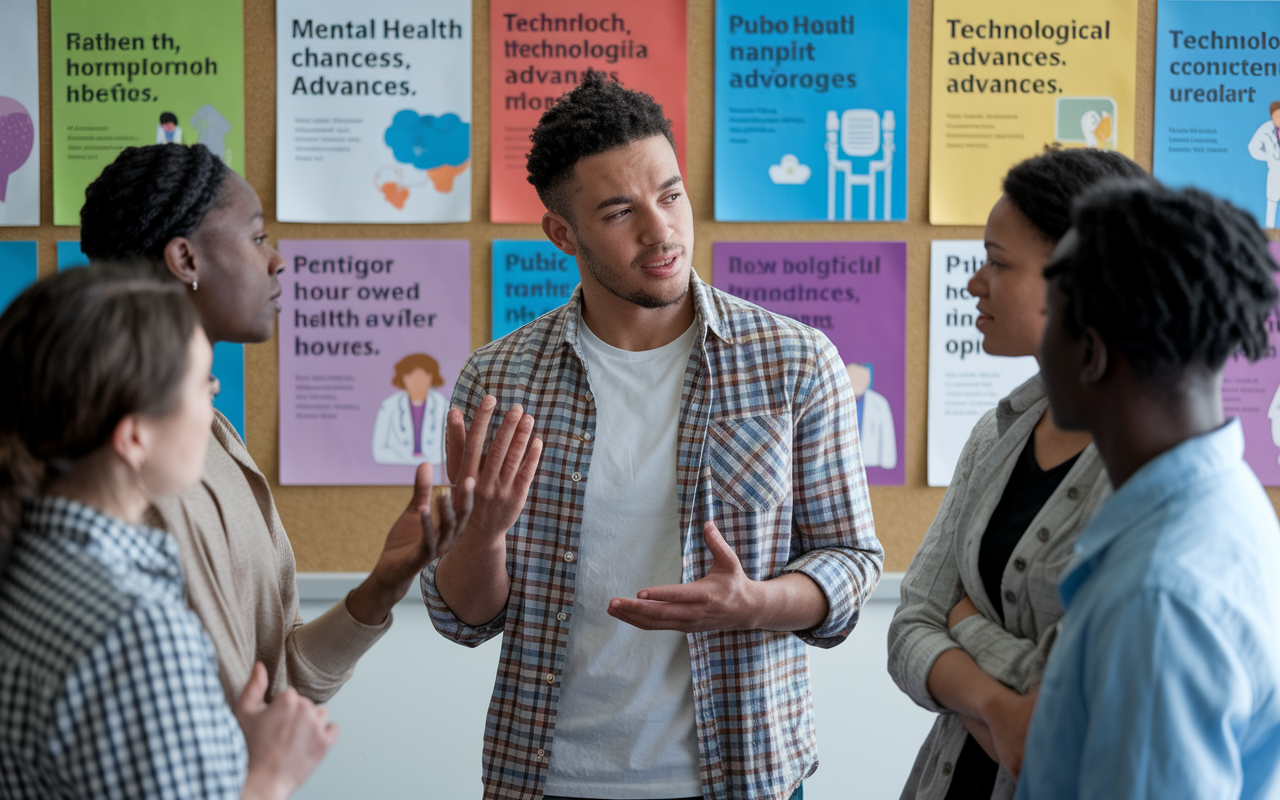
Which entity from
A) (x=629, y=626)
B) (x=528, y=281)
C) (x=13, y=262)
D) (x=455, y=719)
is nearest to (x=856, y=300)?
(x=528, y=281)

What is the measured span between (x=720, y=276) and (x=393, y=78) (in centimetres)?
84

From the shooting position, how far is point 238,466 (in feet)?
4.25

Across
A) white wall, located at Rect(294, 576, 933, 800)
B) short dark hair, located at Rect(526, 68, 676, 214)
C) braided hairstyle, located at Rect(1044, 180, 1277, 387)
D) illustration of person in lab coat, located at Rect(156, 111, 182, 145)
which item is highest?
illustration of person in lab coat, located at Rect(156, 111, 182, 145)

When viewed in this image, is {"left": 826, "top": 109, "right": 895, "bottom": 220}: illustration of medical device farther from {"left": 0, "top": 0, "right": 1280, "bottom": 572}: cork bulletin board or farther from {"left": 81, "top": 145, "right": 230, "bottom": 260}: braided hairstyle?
{"left": 81, "top": 145, "right": 230, "bottom": 260}: braided hairstyle

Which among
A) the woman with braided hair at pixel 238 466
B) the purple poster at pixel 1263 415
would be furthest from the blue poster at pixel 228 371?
the purple poster at pixel 1263 415

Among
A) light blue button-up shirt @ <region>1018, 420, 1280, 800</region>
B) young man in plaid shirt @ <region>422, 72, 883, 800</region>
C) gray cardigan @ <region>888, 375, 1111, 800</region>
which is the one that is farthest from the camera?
young man in plaid shirt @ <region>422, 72, 883, 800</region>

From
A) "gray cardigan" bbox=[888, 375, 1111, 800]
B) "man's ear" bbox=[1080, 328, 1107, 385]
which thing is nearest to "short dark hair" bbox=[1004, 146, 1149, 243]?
"gray cardigan" bbox=[888, 375, 1111, 800]

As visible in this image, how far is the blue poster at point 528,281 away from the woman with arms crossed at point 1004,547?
110 centimetres

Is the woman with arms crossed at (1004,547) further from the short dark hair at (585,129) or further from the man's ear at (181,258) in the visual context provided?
the man's ear at (181,258)

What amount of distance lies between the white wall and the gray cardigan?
91cm

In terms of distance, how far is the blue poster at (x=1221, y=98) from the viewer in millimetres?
2084

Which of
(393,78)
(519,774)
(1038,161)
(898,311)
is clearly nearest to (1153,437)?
(1038,161)

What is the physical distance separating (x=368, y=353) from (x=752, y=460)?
1.11 m

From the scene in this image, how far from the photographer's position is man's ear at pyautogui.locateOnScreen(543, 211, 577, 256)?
5.09 ft
